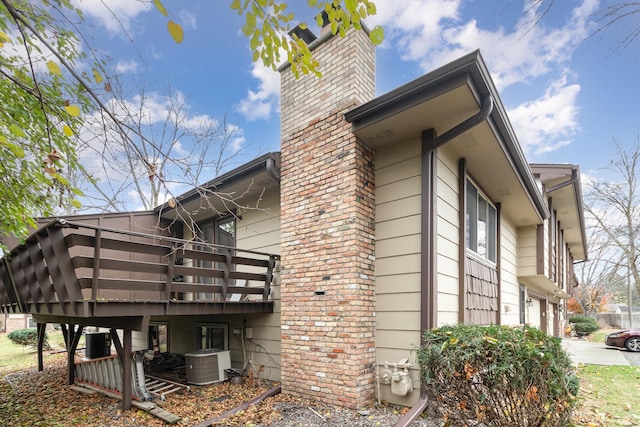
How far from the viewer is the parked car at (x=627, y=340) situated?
42.9 feet

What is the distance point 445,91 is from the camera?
13.8ft

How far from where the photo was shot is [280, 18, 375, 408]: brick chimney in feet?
16.5

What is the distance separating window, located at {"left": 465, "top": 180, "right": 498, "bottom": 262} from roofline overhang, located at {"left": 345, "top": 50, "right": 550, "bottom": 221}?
43.9 inches

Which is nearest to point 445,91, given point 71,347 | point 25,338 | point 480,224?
point 480,224

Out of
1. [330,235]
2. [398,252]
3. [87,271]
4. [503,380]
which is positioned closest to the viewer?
[503,380]

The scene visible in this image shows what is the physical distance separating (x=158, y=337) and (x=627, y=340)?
16.0 meters

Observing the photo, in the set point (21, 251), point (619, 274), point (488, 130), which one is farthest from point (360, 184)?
point (619, 274)

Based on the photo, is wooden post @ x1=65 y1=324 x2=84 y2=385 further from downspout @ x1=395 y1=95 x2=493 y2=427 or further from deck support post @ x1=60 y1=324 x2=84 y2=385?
downspout @ x1=395 y1=95 x2=493 y2=427

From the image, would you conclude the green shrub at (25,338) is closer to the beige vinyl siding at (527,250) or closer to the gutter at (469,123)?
the gutter at (469,123)

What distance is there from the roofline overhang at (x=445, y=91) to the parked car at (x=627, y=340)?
39.5 feet

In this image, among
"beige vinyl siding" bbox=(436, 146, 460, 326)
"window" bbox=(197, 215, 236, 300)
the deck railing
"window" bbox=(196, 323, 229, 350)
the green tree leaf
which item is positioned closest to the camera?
the green tree leaf

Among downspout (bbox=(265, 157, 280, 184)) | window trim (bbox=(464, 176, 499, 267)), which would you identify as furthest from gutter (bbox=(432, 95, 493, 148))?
downspout (bbox=(265, 157, 280, 184))

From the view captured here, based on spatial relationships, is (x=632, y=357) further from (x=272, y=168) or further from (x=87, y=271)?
(x=87, y=271)

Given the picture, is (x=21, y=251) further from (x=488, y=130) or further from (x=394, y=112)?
(x=488, y=130)
